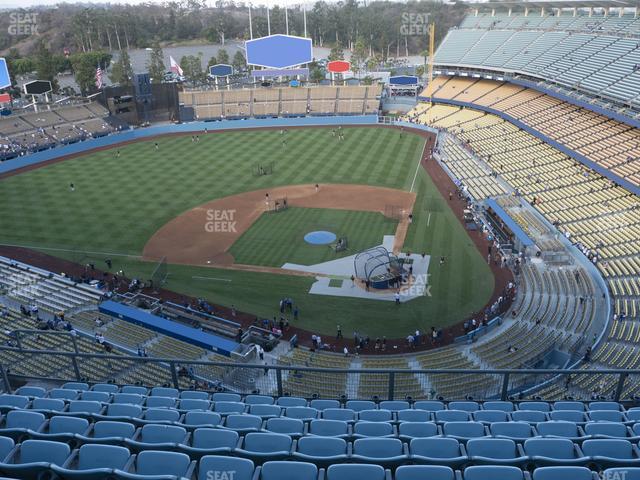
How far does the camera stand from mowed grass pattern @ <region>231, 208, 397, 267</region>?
117 ft

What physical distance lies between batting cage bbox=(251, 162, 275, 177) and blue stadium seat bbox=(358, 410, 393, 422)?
43323 millimetres

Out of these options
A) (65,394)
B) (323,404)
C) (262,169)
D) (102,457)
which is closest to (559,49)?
(262,169)

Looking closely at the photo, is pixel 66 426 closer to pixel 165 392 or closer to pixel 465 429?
pixel 165 392

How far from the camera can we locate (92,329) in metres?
26.6

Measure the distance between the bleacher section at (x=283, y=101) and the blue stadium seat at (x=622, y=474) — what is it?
7214 cm

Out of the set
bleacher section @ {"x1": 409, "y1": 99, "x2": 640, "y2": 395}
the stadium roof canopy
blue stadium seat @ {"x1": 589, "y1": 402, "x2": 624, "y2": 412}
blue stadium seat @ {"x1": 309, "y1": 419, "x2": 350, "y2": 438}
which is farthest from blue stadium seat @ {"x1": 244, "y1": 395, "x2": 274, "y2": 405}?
the stadium roof canopy

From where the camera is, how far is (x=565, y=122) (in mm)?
51812

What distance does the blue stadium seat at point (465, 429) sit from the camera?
31.7 feet

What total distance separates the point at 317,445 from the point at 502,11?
86130 millimetres

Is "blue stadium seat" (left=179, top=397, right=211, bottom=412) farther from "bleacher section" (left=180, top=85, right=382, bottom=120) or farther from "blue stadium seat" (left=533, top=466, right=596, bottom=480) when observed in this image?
"bleacher section" (left=180, top=85, right=382, bottom=120)

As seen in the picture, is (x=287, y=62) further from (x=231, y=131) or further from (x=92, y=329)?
(x=92, y=329)

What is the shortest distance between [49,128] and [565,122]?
6101 centimetres

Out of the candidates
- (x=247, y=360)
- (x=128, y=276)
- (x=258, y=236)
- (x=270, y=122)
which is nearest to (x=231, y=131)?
(x=270, y=122)

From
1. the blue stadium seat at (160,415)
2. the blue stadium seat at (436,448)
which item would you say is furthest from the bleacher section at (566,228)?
the blue stadium seat at (160,415)
